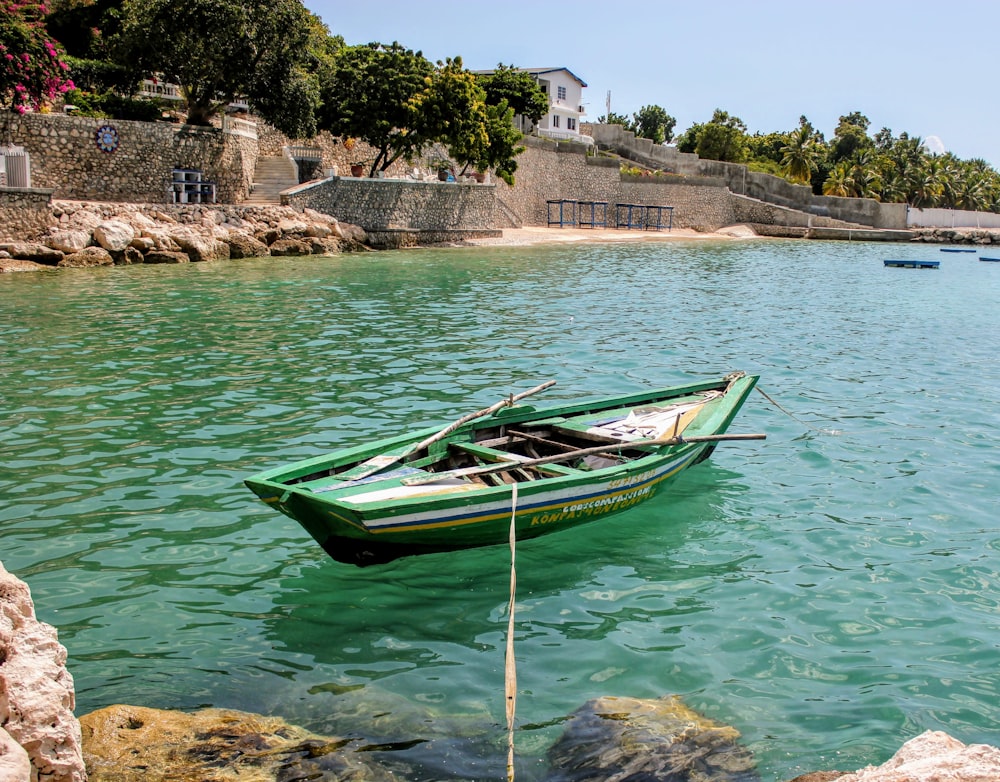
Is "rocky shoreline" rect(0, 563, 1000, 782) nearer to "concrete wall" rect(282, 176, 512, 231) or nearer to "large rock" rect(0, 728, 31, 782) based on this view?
"large rock" rect(0, 728, 31, 782)

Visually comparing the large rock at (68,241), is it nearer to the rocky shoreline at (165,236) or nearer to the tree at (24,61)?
the rocky shoreline at (165,236)

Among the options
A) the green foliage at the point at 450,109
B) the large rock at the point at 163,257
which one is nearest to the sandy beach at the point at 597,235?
the green foliage at the point at 450,109

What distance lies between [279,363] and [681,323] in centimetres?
1053

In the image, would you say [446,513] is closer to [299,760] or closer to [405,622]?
[405,622]

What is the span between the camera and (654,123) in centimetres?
9700

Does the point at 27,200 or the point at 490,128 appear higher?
the point at 490,128

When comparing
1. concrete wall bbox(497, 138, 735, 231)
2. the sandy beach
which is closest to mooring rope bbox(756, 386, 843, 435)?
the sandy beach

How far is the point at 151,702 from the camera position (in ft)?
18.1

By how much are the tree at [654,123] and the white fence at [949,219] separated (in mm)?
28142

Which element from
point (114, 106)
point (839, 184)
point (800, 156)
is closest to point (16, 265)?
point (114, 106)

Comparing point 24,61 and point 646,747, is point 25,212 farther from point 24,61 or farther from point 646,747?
point 646,747

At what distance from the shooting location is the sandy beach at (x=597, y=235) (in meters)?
48.5

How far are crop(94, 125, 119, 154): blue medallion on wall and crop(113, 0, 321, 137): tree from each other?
275cm

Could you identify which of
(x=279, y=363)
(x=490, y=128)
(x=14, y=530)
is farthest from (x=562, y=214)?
(x=14, y=530)
